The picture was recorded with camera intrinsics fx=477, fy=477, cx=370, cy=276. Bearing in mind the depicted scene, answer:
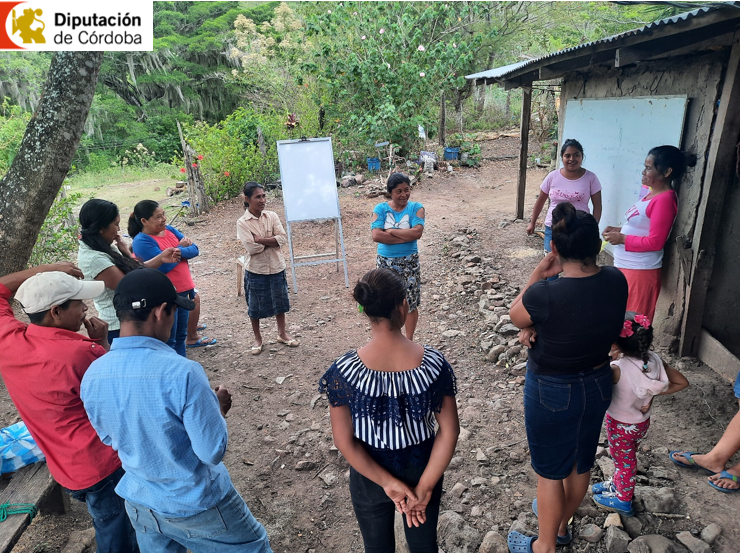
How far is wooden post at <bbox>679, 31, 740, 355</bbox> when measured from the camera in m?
3.42

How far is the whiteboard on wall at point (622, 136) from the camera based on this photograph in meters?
4.14

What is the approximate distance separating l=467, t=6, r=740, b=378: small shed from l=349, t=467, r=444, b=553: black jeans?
9.38ft

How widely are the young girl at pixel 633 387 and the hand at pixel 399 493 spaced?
1.20 metres

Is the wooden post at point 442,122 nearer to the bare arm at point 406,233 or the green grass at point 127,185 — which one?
the green grass at point 127,185

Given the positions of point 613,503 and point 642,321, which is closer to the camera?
point 642,321

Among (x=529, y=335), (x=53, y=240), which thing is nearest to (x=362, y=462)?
(x=529, y=335)

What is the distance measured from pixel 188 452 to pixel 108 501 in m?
0.78

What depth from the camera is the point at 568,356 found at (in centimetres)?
203

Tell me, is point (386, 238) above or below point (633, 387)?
above

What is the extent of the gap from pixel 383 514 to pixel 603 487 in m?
1.46

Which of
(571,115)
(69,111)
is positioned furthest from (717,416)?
(69,111)

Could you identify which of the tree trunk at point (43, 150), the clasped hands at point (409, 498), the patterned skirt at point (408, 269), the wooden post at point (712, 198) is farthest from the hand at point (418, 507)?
the tree trunk at point (43, 150)

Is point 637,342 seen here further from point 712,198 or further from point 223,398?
point 712,198

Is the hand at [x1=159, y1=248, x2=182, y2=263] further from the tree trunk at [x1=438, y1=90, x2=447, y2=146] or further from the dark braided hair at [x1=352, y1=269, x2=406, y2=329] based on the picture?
the tree trunk at [x1=438, y1=90, x2=447, y2=146]
